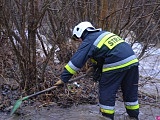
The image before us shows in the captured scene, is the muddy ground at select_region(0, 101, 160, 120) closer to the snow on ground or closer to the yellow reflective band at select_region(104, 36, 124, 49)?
the snow on ground

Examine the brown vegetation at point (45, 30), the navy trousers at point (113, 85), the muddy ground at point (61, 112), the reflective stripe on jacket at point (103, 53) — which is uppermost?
the brown vegetation at point (45, 30)

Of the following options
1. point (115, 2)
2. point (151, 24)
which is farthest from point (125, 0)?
point (151, 24)

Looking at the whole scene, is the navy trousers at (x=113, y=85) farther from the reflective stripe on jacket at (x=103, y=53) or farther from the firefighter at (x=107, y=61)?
the reflective stripe on jacket at (x=103, y=53)

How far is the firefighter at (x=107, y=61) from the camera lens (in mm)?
4918

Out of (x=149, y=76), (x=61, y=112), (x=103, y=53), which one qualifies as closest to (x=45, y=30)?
(x=149, y=76)

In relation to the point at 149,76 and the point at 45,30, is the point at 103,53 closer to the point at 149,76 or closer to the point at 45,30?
the point at 149,76

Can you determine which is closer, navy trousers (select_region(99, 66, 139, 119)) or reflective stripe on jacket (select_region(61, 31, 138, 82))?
reflective stripe on jacket (select_region(61, 31, 138, 82))

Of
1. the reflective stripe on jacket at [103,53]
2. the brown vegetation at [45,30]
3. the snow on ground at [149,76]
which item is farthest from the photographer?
the snow on ground at [149,76]

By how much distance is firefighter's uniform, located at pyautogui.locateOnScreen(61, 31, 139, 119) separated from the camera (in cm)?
491

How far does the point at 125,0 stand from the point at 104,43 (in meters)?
3.09

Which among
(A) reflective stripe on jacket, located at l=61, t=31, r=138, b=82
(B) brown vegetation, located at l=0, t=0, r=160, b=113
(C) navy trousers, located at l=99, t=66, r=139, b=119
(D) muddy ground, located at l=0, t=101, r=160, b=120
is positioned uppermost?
(B) brown vegetation, located at l=0, t=0, r=160, b=113

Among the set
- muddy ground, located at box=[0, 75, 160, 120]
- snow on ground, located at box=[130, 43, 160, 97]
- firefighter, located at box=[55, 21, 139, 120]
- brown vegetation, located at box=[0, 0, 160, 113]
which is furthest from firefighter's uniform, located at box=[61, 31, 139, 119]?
brown vegetation, located at box=[0, 0, 160, 113]

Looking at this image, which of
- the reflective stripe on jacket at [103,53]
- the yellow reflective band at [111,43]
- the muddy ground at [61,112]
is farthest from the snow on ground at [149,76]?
the yellow reflective band at [111,43]

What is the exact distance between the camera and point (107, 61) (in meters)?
4.98
